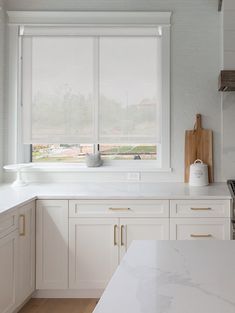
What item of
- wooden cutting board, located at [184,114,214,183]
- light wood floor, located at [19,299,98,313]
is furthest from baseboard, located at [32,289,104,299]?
wooden cutting board, located at [184,114,214,183]

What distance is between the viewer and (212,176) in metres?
3.63

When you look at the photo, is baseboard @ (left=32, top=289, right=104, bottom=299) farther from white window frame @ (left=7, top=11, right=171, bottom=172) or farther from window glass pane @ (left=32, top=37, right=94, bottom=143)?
window glass pane @ (left=32, top=37, right=94, bottom=143)

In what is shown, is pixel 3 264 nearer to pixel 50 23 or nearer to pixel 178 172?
pixel 178 172

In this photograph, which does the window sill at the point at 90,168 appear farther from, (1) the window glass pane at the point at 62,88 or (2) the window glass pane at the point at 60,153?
(1) the window glass pane at the point at 62,88

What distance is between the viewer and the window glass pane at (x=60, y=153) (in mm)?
3875

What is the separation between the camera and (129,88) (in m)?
3.70

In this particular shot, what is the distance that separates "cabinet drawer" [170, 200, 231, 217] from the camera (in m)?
2.98

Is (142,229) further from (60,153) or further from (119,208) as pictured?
(60,153)

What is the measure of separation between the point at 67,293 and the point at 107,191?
2.90 feet

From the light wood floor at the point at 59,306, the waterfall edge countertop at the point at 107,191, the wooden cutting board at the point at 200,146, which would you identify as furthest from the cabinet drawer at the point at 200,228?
the light wood floor at the point at 59,306

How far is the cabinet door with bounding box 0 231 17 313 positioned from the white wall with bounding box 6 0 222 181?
1.56m

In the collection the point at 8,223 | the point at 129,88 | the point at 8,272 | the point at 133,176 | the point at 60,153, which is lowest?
the point at 8,272

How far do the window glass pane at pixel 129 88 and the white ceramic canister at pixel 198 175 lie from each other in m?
0.51

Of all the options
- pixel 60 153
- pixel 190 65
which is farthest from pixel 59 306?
pixel 190 65
